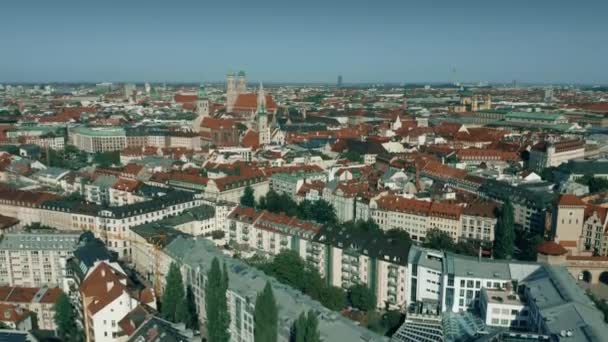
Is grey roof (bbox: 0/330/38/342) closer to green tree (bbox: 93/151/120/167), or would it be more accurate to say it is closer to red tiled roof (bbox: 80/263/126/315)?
red tiled roof (bbox: 80/263/126/315)

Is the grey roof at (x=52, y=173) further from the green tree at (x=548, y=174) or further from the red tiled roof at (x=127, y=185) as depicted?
the green tree at (x=548, y=174)

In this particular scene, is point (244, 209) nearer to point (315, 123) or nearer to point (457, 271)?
point (457, 271)

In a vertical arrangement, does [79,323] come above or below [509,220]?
below

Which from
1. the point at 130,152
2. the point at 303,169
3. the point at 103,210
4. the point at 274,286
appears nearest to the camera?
the point at 274,286

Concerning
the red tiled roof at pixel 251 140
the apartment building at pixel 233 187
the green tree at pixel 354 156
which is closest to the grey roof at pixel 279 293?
the apartment building at pixel 233 187

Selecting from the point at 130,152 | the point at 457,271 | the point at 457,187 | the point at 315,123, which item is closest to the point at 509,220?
the point at 457,271

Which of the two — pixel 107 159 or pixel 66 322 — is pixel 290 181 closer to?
pixel 66 322

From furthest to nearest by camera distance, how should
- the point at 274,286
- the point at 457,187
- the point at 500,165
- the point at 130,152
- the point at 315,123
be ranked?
the point at 315,123 < the point at 130,152 < the point at 500,165 < the point at 457,187 < the point at 274,286

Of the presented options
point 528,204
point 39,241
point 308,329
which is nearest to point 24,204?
point 39,241
